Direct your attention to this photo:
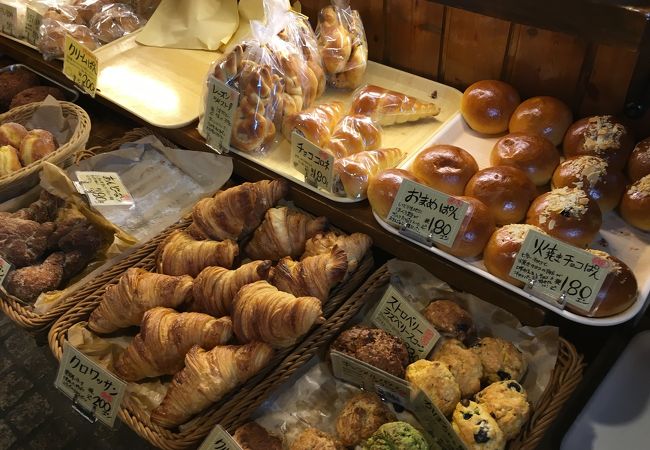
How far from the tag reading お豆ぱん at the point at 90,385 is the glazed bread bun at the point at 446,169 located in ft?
3.39

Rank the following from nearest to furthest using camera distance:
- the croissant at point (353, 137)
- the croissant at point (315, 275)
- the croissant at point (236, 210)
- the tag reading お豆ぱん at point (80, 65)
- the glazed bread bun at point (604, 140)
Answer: the croissant at point (315, 275)
the glazed bread bun at point (604, 140)
the croissant at point (236, 210)
the croissant at point (353, 137)
the tag reading お豆ぱん at point (80, 65)

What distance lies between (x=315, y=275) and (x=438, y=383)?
1.39 ft

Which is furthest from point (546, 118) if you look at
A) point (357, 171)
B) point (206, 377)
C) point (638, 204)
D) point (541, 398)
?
point (206, 377)

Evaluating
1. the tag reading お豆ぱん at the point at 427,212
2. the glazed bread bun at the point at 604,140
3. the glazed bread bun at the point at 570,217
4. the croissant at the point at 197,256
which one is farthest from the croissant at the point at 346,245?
the glazed bread bun at the point at 604,140

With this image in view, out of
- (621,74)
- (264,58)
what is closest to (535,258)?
(621,74)

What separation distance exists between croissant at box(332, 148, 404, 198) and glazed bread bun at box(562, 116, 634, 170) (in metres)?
0.58

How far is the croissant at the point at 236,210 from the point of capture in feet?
5.84

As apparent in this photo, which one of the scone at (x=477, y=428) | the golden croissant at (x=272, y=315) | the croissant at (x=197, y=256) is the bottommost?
the scone at (x=477, y=428)

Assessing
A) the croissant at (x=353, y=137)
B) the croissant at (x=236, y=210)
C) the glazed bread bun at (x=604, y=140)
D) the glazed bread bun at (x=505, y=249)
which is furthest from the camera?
the croissant at (x=353, y=137)

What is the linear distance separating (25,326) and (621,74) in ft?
6.31

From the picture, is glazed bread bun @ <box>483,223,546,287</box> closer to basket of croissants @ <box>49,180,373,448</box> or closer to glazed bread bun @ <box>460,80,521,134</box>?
→ basket of croissants @ <box>49,180,373,448</box>

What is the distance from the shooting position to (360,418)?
4.69 ft

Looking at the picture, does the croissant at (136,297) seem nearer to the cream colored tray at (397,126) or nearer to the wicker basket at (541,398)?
the wicker basket at (541,398)

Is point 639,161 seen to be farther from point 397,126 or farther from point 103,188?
point 103,188
